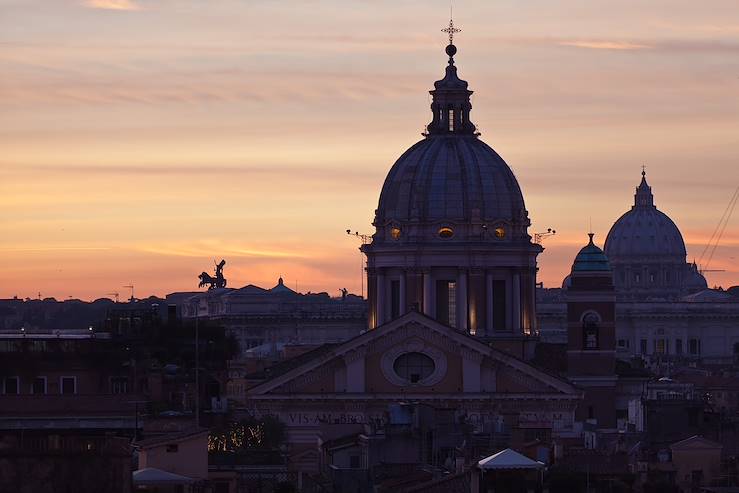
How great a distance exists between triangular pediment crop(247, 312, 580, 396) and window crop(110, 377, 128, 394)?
441 cm

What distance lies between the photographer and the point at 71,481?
71062 mm

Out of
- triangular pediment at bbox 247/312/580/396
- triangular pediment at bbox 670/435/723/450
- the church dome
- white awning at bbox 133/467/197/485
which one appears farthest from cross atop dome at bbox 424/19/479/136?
white awning at bbox 133/467/197/485

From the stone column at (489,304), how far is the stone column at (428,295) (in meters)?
2.16

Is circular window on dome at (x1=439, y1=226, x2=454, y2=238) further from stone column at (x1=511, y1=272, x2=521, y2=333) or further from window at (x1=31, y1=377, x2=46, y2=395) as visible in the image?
window at (x1=31, y1=377, x2=46, y2=395)

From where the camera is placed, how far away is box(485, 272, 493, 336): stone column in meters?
154

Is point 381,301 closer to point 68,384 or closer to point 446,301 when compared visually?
point 446,301

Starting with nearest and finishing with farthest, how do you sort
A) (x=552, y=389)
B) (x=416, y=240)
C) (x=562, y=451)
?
(x=562, y=451)
(x=552, y=389)
(x=416, y=240)

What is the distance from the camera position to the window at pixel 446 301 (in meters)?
155

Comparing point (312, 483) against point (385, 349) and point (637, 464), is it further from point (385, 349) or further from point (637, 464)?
point (385, 349)

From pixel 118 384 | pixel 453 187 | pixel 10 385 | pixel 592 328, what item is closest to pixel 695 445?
pixel 118 384

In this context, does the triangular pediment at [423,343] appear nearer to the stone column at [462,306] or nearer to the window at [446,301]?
the stone column at [462,306]

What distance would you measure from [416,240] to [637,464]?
199 feet

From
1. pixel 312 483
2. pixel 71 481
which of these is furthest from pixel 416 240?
pixel 71 481

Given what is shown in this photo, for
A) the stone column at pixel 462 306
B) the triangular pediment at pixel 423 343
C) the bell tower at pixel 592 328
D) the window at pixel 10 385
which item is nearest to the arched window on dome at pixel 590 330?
the bell tower at pixel 592 328
